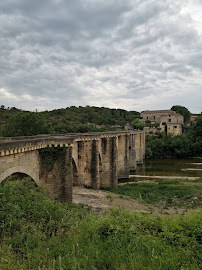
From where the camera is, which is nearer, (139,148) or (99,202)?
(99,202)

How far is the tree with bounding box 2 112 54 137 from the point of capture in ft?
93.2

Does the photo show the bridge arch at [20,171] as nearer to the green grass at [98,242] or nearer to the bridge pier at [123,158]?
the green grass at [98,242]

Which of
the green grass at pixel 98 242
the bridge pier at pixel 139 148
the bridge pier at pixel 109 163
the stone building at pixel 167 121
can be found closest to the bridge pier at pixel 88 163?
the bridge pier at pixel 109 163

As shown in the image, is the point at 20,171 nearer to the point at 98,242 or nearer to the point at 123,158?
the point at 98,242

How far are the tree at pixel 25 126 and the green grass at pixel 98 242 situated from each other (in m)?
23.2

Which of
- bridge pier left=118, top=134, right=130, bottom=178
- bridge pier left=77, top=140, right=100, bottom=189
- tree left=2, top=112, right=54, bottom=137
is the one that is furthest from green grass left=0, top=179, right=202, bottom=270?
bridge pier left=118, top=134, right=130, bottom=178

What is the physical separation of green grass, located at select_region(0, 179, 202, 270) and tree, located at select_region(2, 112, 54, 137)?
23.2 m

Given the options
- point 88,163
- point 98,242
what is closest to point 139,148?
point 88,163

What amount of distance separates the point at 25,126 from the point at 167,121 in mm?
47461

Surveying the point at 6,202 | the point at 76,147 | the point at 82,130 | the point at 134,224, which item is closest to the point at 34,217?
the point at 6,202

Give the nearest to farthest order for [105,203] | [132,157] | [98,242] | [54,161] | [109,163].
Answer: [98,242], [54,161], [105,203], [109,163], [132,157]

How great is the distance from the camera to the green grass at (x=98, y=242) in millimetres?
3885

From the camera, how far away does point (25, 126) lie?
29406 mm

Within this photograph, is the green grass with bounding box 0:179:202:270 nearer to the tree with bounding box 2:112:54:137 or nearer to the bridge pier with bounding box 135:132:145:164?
the tree with bounding box 2:112:54:137
